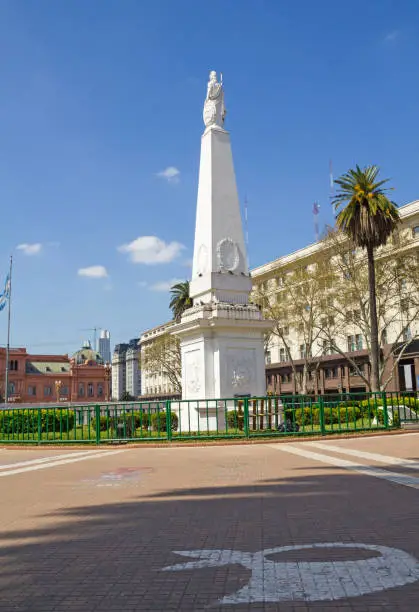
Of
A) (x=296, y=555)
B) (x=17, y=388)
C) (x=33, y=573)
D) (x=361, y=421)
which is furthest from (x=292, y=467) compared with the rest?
(x=17, y=388)

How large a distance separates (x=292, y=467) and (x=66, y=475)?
14.3 ft

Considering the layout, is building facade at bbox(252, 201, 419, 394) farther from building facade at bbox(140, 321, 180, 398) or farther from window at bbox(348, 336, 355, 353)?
building facade at bbox(140, 321, 180, 398)

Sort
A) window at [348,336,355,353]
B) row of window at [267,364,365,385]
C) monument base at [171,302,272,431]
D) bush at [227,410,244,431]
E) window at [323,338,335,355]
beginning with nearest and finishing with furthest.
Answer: bush at [227,410,244,431]
monument base at [171,302,272,431]
window at [323,338,335,355]
row of window at [267,364,365,385]
window at [348,336,355,353]

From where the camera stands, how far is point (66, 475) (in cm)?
1144

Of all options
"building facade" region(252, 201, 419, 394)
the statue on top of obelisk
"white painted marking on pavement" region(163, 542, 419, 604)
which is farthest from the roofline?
"white painted marking on pavement" region(163, 542, 419, 604)

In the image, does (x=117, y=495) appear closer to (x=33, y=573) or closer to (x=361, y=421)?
(x=33, y=573)

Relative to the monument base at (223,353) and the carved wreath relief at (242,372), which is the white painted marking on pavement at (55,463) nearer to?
the monument base at (223,353)

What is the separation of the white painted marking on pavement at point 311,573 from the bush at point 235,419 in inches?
532

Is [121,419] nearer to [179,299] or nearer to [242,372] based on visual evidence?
[242,372]

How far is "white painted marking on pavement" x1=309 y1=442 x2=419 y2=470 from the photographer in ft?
37.6

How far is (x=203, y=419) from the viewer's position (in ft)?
69.6

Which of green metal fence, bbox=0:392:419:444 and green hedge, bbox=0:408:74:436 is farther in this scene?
green hedge, bbox=0:408:74:436

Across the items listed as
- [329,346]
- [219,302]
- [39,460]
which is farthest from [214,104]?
[329,346]

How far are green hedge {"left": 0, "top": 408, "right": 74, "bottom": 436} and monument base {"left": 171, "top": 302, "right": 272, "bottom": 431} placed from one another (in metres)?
4.38
